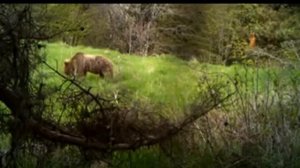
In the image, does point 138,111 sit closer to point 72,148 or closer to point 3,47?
point 72,148

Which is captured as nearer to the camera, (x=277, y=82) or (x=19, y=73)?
(x=19, y=73)

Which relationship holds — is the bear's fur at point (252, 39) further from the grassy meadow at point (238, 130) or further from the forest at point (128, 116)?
the grassy meadow at point (238, 130)

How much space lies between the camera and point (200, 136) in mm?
3945

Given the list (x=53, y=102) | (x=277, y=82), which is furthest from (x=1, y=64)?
(x=277, y=82)

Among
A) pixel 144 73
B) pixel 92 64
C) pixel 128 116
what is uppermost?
pixel 128 116

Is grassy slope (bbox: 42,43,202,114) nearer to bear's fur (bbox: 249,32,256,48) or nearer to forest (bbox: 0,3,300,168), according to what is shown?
forest (bbox: 0,3,300,168)

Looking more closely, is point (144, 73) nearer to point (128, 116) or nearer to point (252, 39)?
point (252, 39)

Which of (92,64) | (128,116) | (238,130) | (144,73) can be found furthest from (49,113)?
(144,73)

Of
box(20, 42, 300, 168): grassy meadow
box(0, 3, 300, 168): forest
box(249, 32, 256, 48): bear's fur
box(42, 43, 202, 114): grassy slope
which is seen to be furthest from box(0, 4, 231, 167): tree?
box(249, 32, 256, 48): bear's fur

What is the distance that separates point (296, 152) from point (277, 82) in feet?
2.82

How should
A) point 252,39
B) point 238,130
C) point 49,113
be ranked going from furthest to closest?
1. point 252,39
2. point 238,130
3. point 49,113

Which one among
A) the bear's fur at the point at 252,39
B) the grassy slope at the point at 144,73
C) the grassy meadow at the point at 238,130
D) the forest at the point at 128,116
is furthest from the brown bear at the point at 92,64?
the grassy meadow at the point at 238,130

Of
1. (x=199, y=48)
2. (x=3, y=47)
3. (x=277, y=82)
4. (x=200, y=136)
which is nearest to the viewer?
(x=3, y=47)

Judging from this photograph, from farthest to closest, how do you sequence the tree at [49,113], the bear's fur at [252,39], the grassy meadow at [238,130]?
1. the bear's fur at [252,39]
2. the grassy meadow at [238,130]
3. the tree at [49,113]
